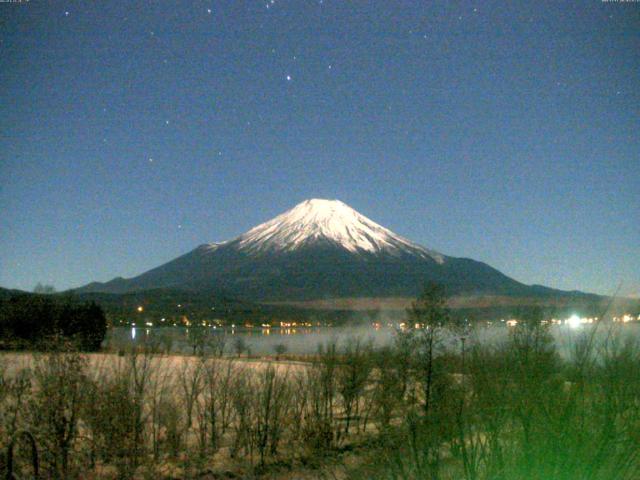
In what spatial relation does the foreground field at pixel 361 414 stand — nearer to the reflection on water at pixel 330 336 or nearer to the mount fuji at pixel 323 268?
the reflection on water at pixel 330 336

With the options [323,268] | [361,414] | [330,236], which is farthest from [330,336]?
[330,236]

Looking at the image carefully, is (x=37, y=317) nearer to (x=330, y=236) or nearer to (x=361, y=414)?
(x=361, y=414)

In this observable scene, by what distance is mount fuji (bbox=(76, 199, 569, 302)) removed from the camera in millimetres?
151625

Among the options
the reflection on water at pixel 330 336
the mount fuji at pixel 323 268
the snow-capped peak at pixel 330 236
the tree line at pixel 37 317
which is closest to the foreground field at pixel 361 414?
the reflection on water at pixel 330 336

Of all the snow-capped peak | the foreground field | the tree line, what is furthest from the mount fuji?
the foreground field

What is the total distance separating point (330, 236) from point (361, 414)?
167502mm

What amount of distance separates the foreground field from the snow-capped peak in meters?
157

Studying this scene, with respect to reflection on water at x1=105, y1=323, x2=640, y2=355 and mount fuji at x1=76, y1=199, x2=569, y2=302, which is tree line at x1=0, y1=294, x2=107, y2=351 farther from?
mount fuji at x1=76, y1=199, x2=569, y2=302

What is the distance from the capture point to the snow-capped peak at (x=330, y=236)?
179 meters

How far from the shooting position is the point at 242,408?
1359cm

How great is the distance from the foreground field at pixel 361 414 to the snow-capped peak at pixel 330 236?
157 metres

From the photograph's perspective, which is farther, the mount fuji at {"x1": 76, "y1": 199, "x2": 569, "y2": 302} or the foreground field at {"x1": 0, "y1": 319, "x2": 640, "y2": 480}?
the mount fuji at {"x1": 76, "y1": 199, "x2": 569, "y2": 302}

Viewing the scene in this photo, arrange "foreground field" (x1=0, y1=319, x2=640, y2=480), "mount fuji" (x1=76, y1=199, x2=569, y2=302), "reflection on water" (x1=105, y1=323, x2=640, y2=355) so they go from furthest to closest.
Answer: "mount fuji" (x1=76, y1=199, x2=569, y2=302)
"reflection on water" (x1=105, y1=323, x2=640, y2=355)
"foreground field" (x1=0, y1=319, x2=640, y2=480)

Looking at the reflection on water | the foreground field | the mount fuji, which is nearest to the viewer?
the foreground field
